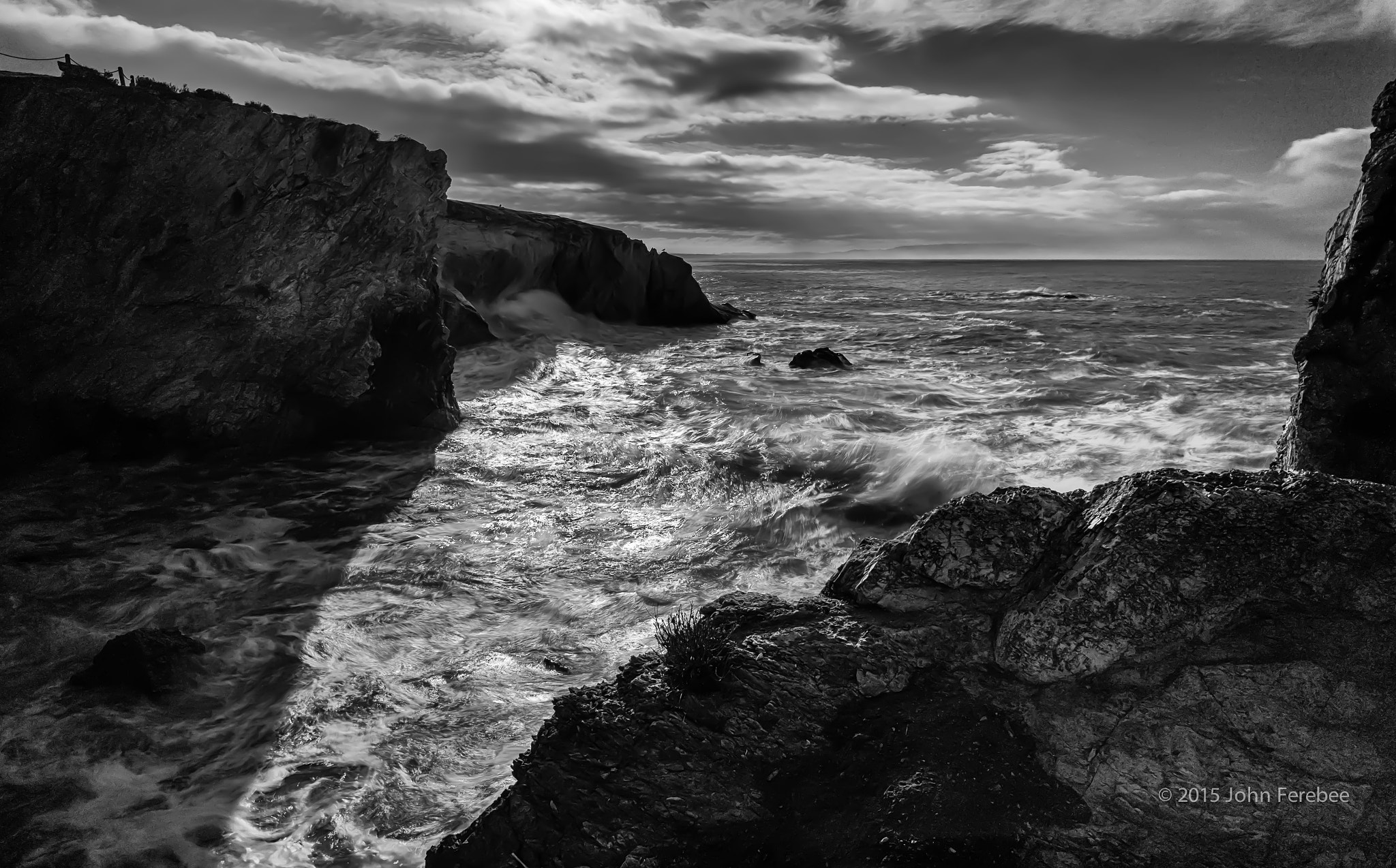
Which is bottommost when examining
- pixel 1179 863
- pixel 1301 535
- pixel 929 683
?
pixel 1179 863

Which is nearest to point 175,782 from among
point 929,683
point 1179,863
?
point 929,683

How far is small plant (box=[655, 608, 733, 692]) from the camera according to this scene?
13.2ft

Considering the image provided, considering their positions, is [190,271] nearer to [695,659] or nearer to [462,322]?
[462,322]

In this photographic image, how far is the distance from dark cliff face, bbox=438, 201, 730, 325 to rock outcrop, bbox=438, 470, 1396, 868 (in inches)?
825

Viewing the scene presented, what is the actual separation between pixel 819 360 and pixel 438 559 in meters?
14.3

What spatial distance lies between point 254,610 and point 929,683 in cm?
599

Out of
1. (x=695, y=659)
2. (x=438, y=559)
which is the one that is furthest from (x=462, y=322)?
(x=695, y=659)

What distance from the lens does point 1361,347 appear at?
6.16 m

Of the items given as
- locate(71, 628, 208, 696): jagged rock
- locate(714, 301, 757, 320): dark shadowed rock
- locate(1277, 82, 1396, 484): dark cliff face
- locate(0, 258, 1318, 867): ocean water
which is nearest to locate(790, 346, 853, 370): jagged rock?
locate(0, 258, 1318, 867): ocean water

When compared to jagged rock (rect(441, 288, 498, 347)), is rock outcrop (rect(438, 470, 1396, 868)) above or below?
below

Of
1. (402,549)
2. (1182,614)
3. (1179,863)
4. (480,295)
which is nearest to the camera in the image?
(1179,863)

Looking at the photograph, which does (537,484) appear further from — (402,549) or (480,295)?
(480,295)

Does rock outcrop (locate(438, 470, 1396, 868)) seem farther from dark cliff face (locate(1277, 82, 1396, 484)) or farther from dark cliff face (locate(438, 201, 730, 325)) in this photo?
dark cliff face (locate(438, 201, 730, 325))

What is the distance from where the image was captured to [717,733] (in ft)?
12.5
